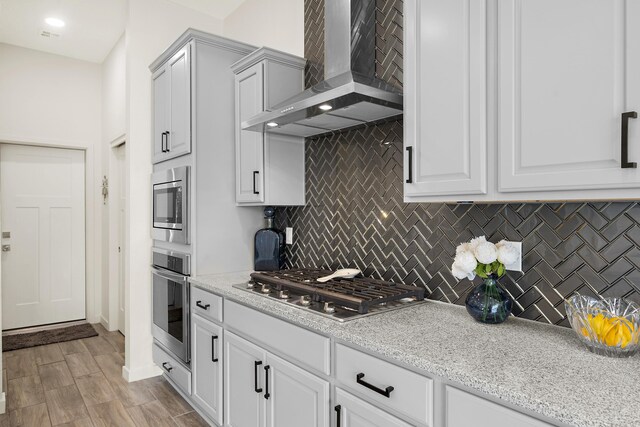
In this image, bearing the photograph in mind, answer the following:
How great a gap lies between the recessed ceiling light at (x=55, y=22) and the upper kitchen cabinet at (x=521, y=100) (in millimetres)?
3589

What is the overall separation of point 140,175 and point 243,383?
199cm

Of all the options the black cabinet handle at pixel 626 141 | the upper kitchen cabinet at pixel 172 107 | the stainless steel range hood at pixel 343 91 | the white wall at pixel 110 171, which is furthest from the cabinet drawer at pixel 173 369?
the black cabinet handle at pixel 626 141

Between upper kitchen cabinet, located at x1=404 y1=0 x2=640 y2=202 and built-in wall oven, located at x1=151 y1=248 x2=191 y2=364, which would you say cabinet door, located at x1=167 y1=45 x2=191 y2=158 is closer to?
built-in wall oven, located at x1=151 y1=248 x2=191 y2=364

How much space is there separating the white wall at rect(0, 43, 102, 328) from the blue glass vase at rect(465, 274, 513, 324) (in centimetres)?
462

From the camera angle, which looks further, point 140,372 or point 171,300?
point 140,372

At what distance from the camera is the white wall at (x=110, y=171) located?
4.12 metres

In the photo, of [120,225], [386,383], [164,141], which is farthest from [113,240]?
[386,383]

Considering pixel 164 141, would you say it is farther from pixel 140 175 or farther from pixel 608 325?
pixel 608 325

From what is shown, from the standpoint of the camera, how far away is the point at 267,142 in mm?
2545

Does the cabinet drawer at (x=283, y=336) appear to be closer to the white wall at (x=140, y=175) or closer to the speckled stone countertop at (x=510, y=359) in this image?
the speckled stone countertop at (x=510, y=359)

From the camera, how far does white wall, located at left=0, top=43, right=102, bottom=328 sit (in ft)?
13.8

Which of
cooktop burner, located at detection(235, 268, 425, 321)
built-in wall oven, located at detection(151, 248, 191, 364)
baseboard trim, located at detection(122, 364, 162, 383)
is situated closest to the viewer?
cooktop burner, located at detection(235, 268, 425, 321)

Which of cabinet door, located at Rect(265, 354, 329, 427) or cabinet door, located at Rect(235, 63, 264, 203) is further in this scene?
cabinet door, located at Rect(235, 63, 264, 203)

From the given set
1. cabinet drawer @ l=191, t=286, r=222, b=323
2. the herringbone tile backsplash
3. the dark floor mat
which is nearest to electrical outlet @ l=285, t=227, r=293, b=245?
the herringbone tile backsplash
